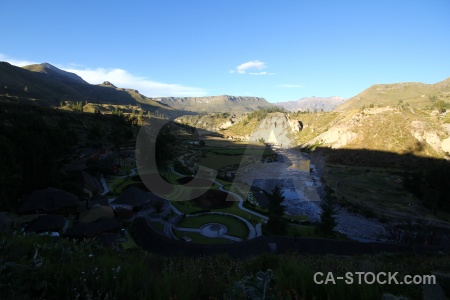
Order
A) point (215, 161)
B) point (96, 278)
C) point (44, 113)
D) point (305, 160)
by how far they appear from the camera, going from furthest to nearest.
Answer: point (305, 160)
point (215, 161)
point (44, 113)
point (96, 278)

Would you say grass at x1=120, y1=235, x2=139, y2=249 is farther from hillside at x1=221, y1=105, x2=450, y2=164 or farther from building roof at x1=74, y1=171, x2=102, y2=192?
hillside at x1=221, y1=105, x2=450, y2=164

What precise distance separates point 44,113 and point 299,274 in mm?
90787

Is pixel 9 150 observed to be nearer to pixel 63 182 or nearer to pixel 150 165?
pixel 63 182

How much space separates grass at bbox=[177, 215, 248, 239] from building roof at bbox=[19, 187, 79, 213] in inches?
506

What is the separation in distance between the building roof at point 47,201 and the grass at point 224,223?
1285cm

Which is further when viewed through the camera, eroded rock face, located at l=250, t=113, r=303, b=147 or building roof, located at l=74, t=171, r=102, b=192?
eroded rock face, located at l=250, t=113, r=303, b=147

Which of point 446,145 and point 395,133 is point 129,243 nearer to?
point 446,145

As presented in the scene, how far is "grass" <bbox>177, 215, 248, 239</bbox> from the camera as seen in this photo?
28.1 metres

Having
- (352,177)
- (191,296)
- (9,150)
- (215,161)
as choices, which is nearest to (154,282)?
(191,296)

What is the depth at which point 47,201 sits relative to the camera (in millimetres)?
27438

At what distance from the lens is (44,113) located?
75.1 m

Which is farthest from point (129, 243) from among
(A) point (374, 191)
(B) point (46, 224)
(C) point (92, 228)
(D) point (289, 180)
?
(A) point (374, 191)

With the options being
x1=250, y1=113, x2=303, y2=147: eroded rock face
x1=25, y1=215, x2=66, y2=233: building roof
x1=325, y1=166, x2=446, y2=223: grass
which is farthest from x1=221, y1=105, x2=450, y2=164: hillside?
x1=25, y1=215, x2=66, y2=233: building roof

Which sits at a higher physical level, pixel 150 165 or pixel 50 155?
pixel 50 155
